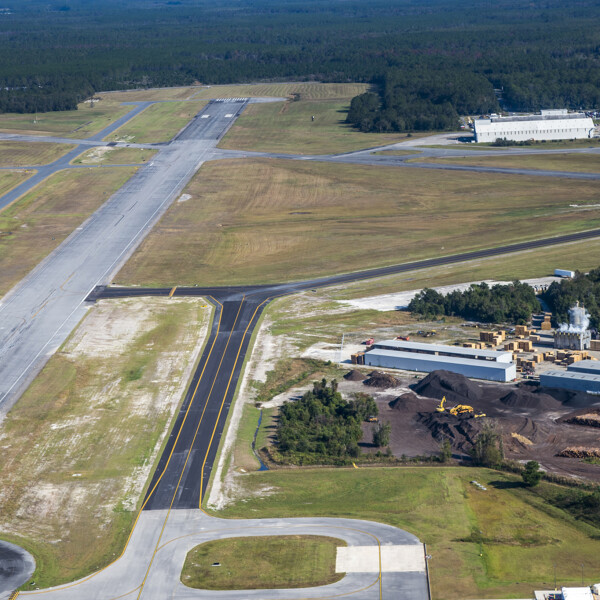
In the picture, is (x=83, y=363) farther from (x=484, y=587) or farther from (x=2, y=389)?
(x=484, y=587)

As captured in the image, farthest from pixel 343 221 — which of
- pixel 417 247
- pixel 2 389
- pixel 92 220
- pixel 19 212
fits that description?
pixel 2 389

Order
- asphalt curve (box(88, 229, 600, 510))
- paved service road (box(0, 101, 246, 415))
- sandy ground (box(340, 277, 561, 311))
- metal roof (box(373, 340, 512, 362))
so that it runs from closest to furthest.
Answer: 1. asphalt curve (box(88, 229, 600, 510))
2. metal roof (box(373, 340, 512, 362))
3. paved service road (box(0, 101, 246, 415))
4. sandy ground (box(340, 277, 561, 311))

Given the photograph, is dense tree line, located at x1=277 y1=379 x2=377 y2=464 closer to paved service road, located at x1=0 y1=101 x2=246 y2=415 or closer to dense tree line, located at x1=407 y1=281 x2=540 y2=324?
dense tree line, located at x1=407 y1=281 x2=540 y2=324

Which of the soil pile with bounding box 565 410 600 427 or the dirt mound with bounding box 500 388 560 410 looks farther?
the dirt mound with bounding box 500 388 560 410

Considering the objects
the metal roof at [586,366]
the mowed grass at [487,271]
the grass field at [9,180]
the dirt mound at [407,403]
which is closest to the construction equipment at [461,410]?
the dirt mound at [407,403]

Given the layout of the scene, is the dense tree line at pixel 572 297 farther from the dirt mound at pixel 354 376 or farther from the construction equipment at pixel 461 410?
the construction equipment at pixel 461 410

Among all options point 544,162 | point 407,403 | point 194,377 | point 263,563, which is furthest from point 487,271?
point 544,162

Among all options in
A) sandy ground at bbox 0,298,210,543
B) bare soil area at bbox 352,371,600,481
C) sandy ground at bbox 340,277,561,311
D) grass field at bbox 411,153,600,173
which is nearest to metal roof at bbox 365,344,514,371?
bare soil area at bbox 352,371,600,481

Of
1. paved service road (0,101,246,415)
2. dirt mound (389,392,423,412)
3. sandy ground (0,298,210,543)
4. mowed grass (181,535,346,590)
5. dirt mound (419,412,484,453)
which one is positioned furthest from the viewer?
paved service road (0,101,246,415)
